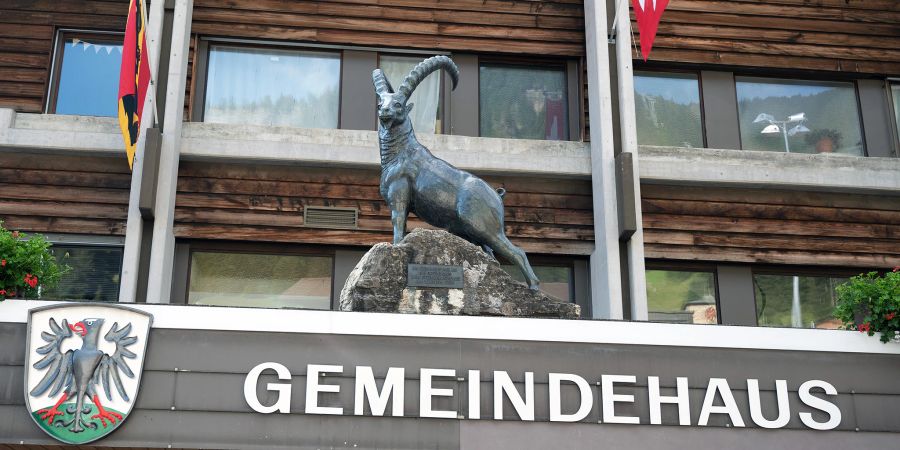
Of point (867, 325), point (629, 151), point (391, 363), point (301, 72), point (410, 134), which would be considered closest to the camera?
point (391, 363)

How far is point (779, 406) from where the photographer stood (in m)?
9.03

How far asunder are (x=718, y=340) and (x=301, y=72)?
7.82m

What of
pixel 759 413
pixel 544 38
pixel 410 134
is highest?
pixel 544 38

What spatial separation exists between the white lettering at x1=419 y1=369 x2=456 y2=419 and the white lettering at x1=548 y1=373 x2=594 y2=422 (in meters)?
0.84

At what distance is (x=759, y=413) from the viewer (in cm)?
899

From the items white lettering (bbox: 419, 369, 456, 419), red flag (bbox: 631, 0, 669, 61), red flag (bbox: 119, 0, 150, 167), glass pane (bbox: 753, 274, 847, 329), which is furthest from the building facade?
white lettering (bbox: 419, 369, 456, 419)

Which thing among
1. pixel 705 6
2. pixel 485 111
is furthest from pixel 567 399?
pixel 705 6

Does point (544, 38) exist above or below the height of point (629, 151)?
above

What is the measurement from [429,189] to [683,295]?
5.62 m

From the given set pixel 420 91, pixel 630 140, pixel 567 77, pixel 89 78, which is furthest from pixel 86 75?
pixel 630 140

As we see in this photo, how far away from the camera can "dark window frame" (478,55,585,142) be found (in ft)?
48.3

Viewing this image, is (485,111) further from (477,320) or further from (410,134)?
(477,320)

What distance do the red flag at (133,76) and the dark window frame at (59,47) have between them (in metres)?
2.25

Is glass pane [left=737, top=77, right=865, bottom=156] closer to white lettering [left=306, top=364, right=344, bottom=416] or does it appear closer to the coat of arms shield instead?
white lettering [left=306, top=364, right=344, bottom=416]
